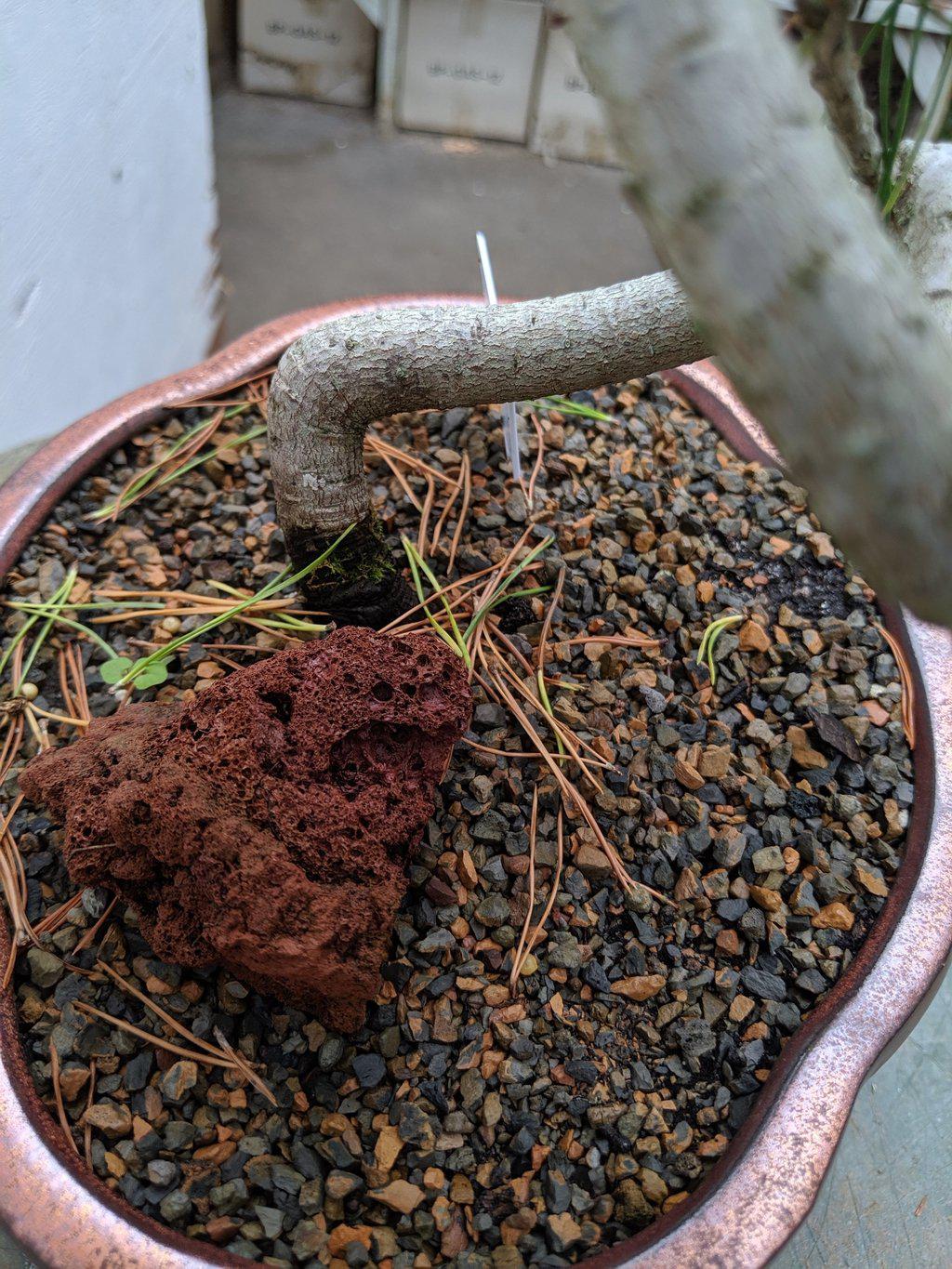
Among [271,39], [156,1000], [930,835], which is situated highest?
[271,39]

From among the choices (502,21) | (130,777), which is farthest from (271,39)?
(130,777)

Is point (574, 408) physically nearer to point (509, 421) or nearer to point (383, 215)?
point (509, 421)

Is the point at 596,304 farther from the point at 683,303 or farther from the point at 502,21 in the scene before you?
the point at 502,21

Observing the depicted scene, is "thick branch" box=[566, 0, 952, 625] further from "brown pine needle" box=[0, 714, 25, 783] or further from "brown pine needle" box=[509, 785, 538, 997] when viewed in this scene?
"brown pine needle" box=[0, 714, 25, 783]

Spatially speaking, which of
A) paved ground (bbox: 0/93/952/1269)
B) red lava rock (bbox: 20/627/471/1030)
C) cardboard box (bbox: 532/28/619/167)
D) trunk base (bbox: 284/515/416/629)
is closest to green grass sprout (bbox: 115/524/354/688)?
trunk base (bbox: 284/515/416/629)

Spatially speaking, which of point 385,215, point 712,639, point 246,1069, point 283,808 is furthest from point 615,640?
point 385,215
